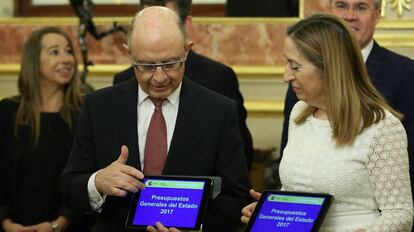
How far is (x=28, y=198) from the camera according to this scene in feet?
15.1

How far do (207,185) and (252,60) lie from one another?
3.02 metres

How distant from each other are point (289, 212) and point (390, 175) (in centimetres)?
33

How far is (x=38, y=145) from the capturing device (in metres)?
4.63

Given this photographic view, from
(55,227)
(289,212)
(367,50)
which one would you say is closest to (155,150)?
(289,212)

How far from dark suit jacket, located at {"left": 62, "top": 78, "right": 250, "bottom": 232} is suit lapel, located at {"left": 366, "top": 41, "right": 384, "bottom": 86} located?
2.76 feet

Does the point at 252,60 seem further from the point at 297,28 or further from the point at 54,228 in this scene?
the point at 297,28

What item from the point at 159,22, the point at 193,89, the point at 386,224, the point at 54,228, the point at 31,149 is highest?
the point at 159,22

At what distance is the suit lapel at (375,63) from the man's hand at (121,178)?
4.33 ft

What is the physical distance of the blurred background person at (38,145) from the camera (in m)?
4.60

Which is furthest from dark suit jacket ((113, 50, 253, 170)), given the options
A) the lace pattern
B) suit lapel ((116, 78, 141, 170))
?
the lace pattern

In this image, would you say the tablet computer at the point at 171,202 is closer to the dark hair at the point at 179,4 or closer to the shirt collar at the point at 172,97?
the shirt collar at the point at 172,97

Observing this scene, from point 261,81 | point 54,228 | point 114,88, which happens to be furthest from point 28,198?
point 261,81

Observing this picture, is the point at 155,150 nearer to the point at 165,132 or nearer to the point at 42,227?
the point at 165,132

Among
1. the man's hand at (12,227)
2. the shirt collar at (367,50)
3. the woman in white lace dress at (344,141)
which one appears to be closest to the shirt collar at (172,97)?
the woman in white lace dress at (344,141)
